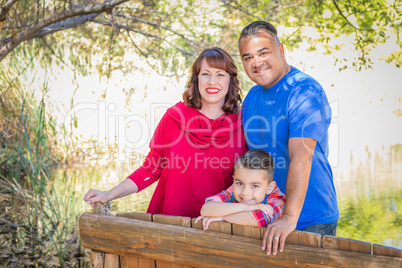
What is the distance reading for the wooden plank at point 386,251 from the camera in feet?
5.48

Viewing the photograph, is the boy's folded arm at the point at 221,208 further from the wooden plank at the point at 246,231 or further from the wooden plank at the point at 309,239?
the wooden plank at the point at 309,239

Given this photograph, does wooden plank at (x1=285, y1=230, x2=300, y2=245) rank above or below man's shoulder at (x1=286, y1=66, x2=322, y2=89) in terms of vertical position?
below

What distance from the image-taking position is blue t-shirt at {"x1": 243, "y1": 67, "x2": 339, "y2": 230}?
2.03m

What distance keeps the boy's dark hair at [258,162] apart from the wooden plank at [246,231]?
0.30 meters

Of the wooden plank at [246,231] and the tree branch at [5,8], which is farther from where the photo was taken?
the tree branch at [5,8]

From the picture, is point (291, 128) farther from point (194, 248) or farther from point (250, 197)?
point (194, 248)

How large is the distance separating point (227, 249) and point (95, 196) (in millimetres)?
784

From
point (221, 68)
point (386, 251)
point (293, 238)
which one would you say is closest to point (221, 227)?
point (293, 238)

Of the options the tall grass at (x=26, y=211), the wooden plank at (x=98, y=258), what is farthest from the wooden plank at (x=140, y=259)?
the tall grass at (x=26, y=211)

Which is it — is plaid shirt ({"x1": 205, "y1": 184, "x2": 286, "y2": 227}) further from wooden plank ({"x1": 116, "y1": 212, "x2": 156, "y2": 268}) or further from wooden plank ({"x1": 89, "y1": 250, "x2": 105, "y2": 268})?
wooden plank ({"x1": 89, "y1": 250, "x2": 105, "y2": 268})

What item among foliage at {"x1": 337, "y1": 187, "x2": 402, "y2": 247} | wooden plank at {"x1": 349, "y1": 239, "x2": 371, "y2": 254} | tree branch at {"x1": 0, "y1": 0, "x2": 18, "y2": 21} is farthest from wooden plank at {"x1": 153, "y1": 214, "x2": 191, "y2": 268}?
foliage at {"x1": 337, "y1": 187, "x2": 402, "y2": 247}

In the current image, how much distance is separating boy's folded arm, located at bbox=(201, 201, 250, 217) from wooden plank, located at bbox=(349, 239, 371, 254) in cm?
45

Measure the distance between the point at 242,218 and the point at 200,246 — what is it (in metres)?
0.24

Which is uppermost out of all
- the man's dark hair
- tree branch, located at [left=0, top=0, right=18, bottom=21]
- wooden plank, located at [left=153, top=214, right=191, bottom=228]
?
tree branch, located at [left=0, top=0, right=18, bottom=21]
